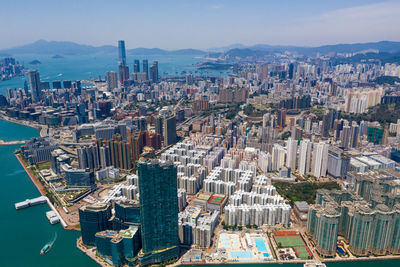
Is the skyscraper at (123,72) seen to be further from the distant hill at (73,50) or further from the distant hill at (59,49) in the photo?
the distant hill at (59,49)

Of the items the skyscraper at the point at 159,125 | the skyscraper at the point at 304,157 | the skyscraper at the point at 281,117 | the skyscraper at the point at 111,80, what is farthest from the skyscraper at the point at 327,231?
the skyscraper at the point at 111,80

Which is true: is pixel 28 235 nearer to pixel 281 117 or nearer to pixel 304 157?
pixel 304 157

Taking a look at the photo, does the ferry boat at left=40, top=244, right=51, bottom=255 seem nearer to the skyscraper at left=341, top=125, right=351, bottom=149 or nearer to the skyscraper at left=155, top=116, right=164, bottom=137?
the skyscraper at left=155, top=116, right=164, bottom=137

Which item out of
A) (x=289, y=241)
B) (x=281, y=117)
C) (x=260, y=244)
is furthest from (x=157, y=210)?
(x=281, y=117)

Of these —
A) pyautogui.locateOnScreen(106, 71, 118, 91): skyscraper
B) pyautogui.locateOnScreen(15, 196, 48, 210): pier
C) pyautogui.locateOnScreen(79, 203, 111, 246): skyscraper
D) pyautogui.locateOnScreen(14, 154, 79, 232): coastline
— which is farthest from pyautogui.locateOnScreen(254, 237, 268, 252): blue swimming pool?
pyautogui.locateOnScreen(106, 71, 118, 91): skyscraper

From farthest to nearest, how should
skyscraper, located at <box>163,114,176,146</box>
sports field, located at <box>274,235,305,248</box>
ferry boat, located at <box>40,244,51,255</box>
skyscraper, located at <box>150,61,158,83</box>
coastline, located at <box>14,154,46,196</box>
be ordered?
skyscraper, located at <box>150,61,158,83</box> < skyscraper, located at <box>163,114,176,146</box> < coastline, located at <box>14,154,46,196</box> < sports field, located at <box>274,235,305,248</box> < ferry boat, located at <box>40,244,51,255</box>
